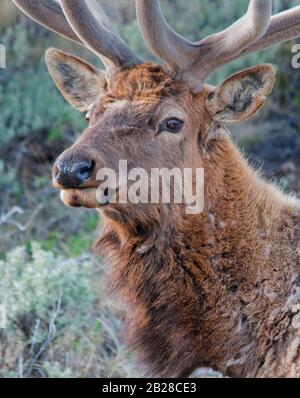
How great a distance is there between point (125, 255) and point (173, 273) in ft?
1.00

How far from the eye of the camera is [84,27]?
16.9 ft

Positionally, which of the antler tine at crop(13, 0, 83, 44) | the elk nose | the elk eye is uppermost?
the antler tine at crop(13, 0, 83, 44)

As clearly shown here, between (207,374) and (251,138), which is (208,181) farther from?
(251,138)

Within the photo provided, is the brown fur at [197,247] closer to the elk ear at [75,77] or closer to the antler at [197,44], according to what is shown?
the antler at [197,44]

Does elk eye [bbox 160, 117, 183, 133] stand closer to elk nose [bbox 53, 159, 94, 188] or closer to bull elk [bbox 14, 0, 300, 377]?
bull elk [bbox 14, 0, 300, 377]

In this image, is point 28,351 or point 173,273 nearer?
point 173,273

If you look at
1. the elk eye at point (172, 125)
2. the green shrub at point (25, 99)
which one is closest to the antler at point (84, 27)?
the elk eye at point (172, 125)

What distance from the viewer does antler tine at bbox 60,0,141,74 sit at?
5.12 m

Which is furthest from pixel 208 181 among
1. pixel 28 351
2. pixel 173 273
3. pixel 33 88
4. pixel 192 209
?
pixel 33 88

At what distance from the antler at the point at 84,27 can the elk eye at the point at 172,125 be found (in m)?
0.43

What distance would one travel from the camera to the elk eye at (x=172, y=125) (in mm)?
5023

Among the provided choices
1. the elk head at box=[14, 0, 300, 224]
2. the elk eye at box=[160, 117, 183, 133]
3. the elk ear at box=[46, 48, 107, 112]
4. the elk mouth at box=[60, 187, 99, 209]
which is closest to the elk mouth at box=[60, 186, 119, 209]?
the elk mouth at box=[60, 187, 99, 209]

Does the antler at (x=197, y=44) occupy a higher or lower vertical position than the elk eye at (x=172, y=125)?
higher
